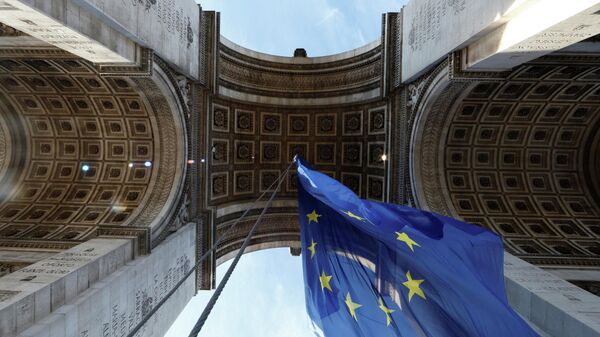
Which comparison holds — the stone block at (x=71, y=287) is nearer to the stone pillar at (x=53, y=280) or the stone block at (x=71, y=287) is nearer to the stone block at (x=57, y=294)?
the stone pillar at (x=53, y=280)

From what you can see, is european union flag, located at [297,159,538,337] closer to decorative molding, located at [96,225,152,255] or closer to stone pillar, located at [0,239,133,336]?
stone pillar, located at [0,239,133,336]

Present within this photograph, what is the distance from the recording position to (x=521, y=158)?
19750 mm

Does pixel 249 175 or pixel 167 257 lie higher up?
pixel 249 175

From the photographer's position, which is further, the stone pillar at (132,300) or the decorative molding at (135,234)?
the decorative molding at (135,234)

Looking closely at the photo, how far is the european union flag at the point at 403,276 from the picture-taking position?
22.4ft

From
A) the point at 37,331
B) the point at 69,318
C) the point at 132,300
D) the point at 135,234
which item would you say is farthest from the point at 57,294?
the point at 135,234

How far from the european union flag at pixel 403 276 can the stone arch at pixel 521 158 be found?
28.3 ft

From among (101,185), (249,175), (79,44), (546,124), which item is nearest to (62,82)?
(101,185)

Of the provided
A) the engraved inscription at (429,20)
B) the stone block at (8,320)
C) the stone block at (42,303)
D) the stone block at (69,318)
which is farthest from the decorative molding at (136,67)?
the engraved inscription at (429,20)

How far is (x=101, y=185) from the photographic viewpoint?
19453mm

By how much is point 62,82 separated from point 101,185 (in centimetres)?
565

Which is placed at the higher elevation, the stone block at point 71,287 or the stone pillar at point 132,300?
the stone block at point 71,287

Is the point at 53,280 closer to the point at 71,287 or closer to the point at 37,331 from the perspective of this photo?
the point at 71,287

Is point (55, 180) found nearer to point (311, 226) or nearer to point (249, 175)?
point (249, 175)
